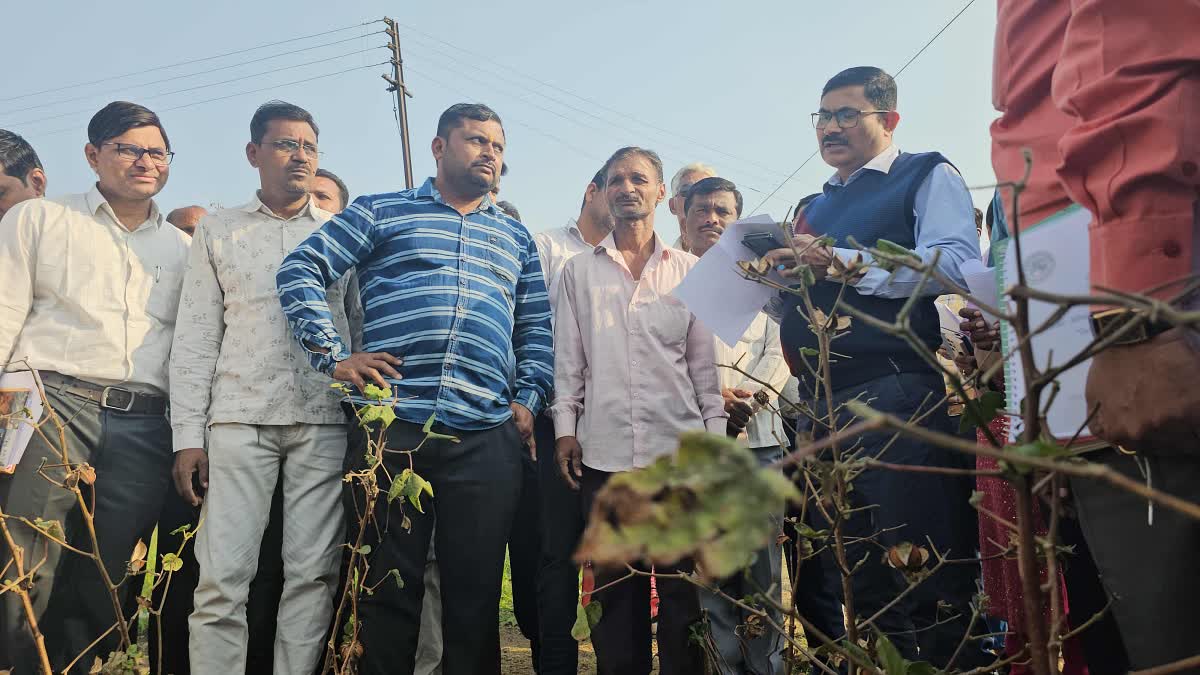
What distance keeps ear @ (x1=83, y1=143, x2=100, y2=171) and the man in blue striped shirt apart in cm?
103

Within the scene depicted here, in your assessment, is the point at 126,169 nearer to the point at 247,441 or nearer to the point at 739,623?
the point at 247,441

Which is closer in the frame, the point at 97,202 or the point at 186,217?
the point at 97,202

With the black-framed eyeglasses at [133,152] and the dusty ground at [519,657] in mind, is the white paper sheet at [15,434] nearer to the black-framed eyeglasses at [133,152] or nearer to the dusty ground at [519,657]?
the black-framed eyeglasses at [133,152]

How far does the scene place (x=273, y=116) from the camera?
3.52 m

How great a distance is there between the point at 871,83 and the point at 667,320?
3.60 feet

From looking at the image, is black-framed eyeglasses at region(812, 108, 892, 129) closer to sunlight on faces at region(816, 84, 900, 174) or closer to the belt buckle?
sunlight on faces at region(816, 84, 900, 174)

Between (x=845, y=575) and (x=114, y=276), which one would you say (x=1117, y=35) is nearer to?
(x=845, y=575)

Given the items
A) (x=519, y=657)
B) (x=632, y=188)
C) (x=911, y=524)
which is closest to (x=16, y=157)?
(x=632, y=188)

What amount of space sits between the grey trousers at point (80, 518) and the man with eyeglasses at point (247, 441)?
0.15 meters

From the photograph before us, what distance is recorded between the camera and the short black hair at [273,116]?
11.6ft

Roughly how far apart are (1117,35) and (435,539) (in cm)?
236

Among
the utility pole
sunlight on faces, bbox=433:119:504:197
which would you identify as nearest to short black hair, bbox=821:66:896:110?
sunlight on faces, bbox=433:119:504:197

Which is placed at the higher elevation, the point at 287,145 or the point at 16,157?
the point at 16,157

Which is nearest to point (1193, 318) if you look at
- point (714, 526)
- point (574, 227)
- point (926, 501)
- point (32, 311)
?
point (714, 526)
